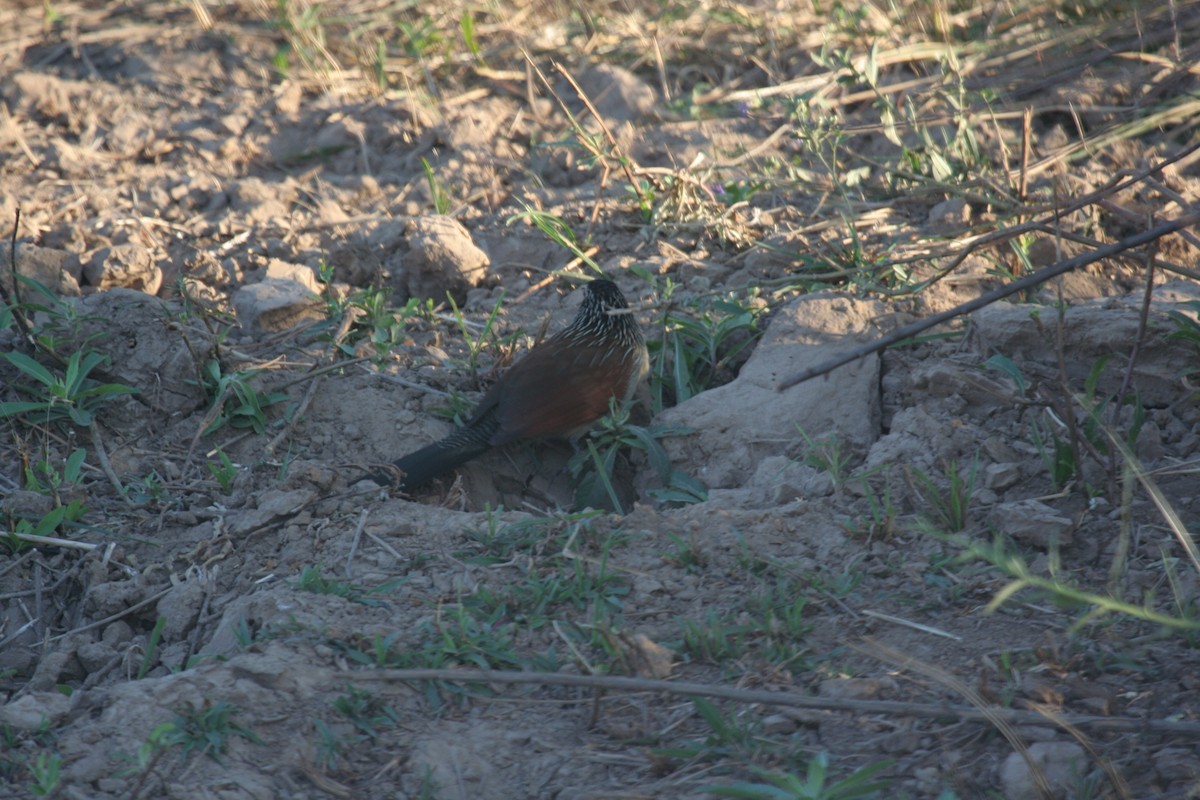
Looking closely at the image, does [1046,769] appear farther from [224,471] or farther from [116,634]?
[224,471]

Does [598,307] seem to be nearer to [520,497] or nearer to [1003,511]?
[520,497]

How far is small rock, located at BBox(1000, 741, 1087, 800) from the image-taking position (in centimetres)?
220

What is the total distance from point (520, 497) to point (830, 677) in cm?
210

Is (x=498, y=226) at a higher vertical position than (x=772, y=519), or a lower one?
higher

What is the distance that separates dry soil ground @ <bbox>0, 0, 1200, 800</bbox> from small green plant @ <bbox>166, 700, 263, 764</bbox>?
1 centimetres

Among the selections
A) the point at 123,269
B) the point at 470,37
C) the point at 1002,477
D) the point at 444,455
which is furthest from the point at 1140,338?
the point at 470,37

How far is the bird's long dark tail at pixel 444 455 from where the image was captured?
3.94 metres

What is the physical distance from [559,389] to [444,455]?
1.76ft

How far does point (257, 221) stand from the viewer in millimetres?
5375

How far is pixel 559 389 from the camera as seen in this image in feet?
13.9

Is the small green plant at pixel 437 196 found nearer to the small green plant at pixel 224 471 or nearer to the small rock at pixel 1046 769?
the small green plant at pixel 224 471

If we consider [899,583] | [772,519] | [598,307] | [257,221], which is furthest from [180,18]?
[899,583]

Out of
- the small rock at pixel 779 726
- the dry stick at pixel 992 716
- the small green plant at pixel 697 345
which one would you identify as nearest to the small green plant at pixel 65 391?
the small green plant at pixel 697 345

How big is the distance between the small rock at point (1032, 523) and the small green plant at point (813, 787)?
1016mm
